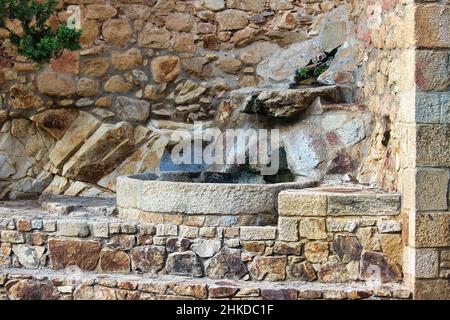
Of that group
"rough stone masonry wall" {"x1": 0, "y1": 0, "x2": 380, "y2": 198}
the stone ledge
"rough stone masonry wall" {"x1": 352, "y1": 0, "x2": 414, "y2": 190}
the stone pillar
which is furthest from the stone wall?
"rough stone masonry wall" {"x1": 0, "y1": 0, "x2": 380, "y2": 198}

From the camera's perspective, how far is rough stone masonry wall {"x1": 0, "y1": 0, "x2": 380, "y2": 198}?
8883mm

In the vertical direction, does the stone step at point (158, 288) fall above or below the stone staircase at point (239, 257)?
below

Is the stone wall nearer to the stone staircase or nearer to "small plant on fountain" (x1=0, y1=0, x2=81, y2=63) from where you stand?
the stone staircase

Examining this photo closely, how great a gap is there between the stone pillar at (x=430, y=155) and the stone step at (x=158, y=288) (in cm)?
24

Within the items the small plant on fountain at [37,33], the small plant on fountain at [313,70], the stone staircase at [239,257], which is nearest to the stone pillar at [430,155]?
the stone staircase at [239,257]

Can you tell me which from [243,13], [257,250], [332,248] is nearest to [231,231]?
[257,250]

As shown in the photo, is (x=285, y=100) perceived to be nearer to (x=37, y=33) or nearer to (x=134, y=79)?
(x=134, y=79)

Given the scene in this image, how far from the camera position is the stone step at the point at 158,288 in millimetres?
6355

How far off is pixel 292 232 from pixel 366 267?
22.3 inches

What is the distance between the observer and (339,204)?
21.3 feet

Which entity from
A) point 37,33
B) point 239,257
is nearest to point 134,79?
point 37,33

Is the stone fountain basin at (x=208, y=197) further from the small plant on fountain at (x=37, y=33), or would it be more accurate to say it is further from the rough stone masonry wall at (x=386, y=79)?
the small plant on fountain at (x=37, y=33)

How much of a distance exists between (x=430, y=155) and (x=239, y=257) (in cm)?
149

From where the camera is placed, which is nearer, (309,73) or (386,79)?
(386,79)
